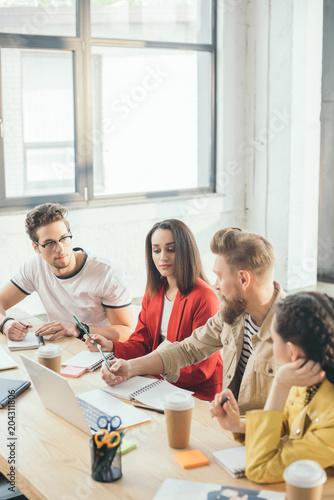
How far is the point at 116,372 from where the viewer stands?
211 cm

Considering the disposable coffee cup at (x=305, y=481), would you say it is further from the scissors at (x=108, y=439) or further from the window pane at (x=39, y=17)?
the window pane at (x=39, y=17)

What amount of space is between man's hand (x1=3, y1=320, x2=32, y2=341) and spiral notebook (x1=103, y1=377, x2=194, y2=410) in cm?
70

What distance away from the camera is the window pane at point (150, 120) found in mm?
5352

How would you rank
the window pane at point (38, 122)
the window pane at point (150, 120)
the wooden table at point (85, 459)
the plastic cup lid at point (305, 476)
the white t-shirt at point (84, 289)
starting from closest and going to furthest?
1. the plastic cup lid at point (305, 476)
2. the wooden table at point (85, 459)
3. the white t-shirt at point (84, 289)
4. the window pane at point (38, 122)
5. the window pane at point (150, 120)

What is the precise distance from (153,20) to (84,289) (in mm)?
3365

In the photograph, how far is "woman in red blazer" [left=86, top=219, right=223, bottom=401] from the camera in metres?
2.51

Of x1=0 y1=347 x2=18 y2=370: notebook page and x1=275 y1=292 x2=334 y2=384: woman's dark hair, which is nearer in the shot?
x1=275 y1=292 x2=334 y2=384: woman's dark hair

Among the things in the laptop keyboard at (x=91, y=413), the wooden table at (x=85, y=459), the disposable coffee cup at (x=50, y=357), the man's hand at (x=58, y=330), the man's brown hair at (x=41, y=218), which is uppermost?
the man's brown hair at (x=41, y=218)

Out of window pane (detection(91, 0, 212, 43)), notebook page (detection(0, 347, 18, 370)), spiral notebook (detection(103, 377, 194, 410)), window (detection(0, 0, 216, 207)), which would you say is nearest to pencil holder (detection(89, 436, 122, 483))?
spiral notebook (detection(103, 377, 194, 410))

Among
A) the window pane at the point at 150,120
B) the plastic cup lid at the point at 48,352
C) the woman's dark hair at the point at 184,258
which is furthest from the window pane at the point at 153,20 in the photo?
the plastic cup lid at the point at 48,352

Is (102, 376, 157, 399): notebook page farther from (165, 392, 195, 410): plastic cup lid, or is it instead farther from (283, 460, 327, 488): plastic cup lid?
(283, 460, 327, 488): plastic cup lid

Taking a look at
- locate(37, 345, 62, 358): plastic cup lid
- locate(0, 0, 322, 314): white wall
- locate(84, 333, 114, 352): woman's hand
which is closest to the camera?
locate(37, 345, 62, 358): plastic cup lid

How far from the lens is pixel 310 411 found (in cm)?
154

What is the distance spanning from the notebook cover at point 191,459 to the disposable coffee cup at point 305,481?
0.33 m
